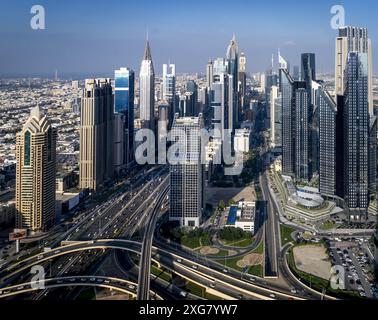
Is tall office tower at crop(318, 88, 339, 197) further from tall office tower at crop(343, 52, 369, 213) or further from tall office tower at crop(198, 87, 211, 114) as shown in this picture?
tall office tower at crop(198, 87, 211, 114)

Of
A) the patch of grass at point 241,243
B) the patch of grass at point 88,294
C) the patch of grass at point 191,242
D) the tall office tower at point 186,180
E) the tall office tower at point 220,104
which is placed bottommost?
the patch of grass at point 241,243

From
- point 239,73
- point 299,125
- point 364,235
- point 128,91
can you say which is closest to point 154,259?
point 364,235

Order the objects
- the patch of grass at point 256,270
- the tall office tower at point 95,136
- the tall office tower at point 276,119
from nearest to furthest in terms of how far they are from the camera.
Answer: the patch of grass at point 256,270 → the tall office tower at point 95,136 → the tall office tower at point 276,119

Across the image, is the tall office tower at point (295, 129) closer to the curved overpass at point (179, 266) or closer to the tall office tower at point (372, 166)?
the tall office tower at point (372, 166)

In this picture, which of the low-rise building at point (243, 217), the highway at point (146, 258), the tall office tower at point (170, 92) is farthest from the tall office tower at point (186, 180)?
the tall office tower at point (170, 92)
